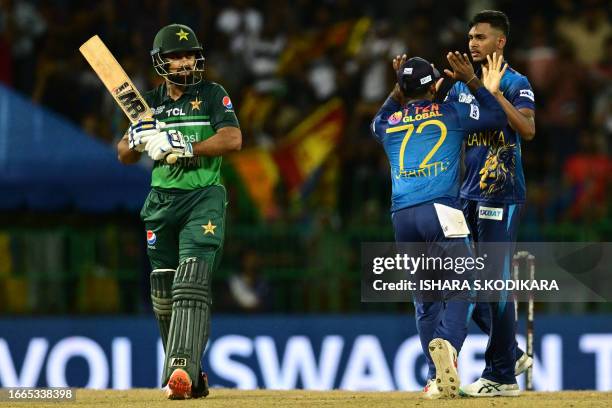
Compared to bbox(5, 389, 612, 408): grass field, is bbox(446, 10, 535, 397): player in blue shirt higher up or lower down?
higher up

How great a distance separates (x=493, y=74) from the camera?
8.83m

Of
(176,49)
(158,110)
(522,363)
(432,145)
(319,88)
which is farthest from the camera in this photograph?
(319,88)

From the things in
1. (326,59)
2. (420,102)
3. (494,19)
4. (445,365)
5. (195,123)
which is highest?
(326,59)

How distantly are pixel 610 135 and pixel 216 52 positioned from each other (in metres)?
4.72

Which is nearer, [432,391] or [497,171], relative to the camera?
[432,391]

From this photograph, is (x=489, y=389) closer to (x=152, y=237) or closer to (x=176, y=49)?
(x=152, y=237)

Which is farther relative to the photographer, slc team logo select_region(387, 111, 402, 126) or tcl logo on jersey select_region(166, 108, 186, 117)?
tcl logo on jersey select_region(166, 108, 186, 117)

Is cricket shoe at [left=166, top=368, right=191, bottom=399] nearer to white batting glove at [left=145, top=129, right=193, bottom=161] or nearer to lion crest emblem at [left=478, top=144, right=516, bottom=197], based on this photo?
white batting glove at [left=145, top=129, right=193, bottom=161]

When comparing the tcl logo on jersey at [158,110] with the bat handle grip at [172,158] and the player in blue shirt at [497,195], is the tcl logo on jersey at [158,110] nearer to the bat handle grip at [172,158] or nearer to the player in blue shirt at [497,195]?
the bat handle grip at [172,158]

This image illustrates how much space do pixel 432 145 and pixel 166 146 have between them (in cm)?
161

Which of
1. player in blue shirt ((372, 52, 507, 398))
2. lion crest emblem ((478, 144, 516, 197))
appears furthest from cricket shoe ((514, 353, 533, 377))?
lion crest emblem ((478, 144, 516, 197))

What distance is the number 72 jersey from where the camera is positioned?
8.73 meters

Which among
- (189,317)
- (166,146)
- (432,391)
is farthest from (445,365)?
(166,146)

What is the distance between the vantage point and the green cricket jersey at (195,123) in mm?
8945
